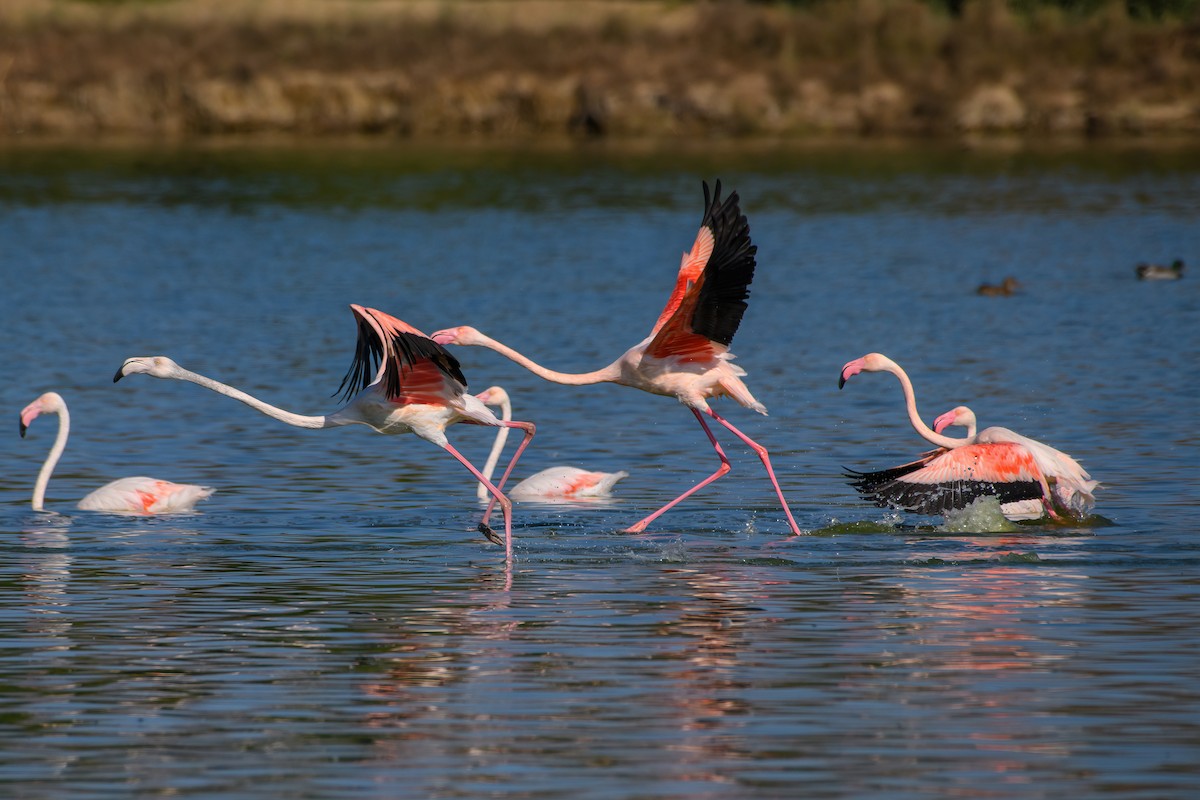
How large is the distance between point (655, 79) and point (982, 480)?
44.0m

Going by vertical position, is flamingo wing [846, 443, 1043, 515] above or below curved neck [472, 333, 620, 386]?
below

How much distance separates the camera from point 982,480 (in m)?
11.6

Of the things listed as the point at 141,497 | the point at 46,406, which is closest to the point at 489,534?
the point at 141,497

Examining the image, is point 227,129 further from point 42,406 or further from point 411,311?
point 42,406

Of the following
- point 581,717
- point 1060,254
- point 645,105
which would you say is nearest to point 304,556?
point 581,717

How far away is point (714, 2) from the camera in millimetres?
62344

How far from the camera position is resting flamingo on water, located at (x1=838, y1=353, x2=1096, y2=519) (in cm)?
1152

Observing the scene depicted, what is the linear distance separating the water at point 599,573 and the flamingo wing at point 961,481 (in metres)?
0.23

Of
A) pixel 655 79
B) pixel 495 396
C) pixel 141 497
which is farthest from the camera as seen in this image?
pixel 655 79

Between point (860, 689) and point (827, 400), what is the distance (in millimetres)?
8876

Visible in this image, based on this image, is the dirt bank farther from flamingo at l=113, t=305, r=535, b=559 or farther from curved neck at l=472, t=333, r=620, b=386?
flamingo at l=113, t=305, r=535, b=559

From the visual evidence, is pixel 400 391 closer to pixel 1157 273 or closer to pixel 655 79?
pixel 1157 273

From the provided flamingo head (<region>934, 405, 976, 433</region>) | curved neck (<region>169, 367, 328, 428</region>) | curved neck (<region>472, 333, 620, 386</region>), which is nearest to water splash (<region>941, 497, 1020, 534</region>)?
flamingo head (<region>934, 405, 976, 433</region>)

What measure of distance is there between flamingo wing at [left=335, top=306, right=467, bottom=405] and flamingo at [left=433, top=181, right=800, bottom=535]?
225 mm
